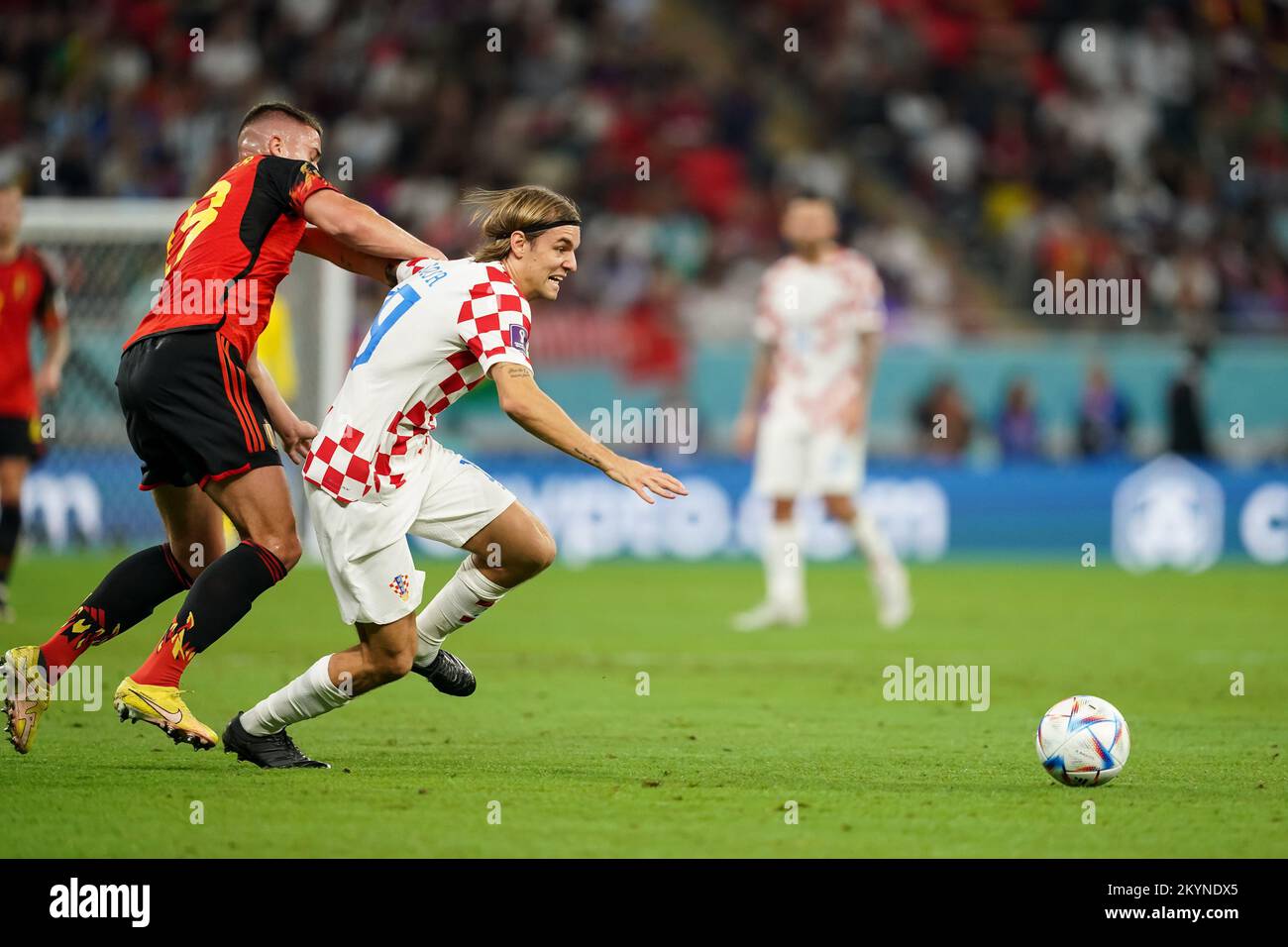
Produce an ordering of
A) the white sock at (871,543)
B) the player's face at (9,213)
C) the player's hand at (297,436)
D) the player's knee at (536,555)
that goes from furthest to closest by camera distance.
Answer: the white sock at (871,543), the player's face at (9,213), the player's hand at (297,436), the player's knee at (536,555)

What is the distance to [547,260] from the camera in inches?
241

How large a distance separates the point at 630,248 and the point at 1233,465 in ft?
22.5

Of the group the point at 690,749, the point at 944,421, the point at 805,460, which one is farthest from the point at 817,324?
the point at 690,749

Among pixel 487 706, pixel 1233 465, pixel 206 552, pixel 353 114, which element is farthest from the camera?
pixel 353 114

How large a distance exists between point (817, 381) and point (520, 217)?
6367 mm

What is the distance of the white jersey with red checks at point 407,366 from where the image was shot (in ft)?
19.2

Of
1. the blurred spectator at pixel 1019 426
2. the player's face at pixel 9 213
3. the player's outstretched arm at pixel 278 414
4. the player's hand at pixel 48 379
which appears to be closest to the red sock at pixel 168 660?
the player's outstretched arm at pixel 278 414

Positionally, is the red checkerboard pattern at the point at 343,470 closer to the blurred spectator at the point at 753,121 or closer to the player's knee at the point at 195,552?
the player's knee at the point at 195,552

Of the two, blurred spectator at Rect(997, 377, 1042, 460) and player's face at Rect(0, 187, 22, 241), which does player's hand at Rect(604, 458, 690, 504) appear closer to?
player's face at Rect(0, 187, 22, 241)

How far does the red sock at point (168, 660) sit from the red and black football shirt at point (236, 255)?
3.25 feet

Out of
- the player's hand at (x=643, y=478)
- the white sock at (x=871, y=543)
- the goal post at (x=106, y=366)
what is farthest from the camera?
the goal post at (x=106, y=366)

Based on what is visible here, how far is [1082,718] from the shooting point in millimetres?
6004
